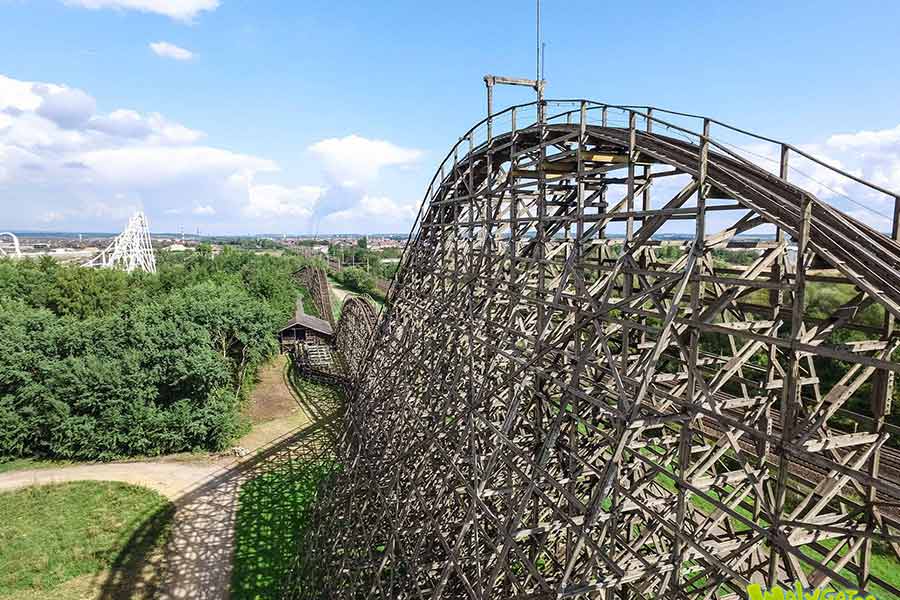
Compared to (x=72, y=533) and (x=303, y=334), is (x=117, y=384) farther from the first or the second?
(x=303, y=334)

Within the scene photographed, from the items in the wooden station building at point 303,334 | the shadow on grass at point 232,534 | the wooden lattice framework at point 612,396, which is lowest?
the shadow on grass at point 232,534

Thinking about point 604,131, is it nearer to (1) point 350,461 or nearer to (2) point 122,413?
(1) point 350,461

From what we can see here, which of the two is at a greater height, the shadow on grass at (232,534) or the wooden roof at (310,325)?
the wooden roof at (310,325)

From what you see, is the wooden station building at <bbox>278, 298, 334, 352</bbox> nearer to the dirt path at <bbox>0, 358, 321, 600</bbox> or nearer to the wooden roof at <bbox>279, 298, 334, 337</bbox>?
the wooden roof at <bbox>279, 298, 334, 337</bbox>

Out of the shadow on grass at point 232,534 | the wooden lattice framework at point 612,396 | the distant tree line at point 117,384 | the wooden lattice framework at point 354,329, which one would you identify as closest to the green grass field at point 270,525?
the shadow on grass at point 232,534

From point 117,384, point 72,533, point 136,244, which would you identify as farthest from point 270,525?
point 136,244

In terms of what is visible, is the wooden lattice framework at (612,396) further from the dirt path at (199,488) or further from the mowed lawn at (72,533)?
the mowed lawn at (72,533)

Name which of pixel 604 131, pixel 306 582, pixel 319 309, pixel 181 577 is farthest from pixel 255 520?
pixel 319 309
